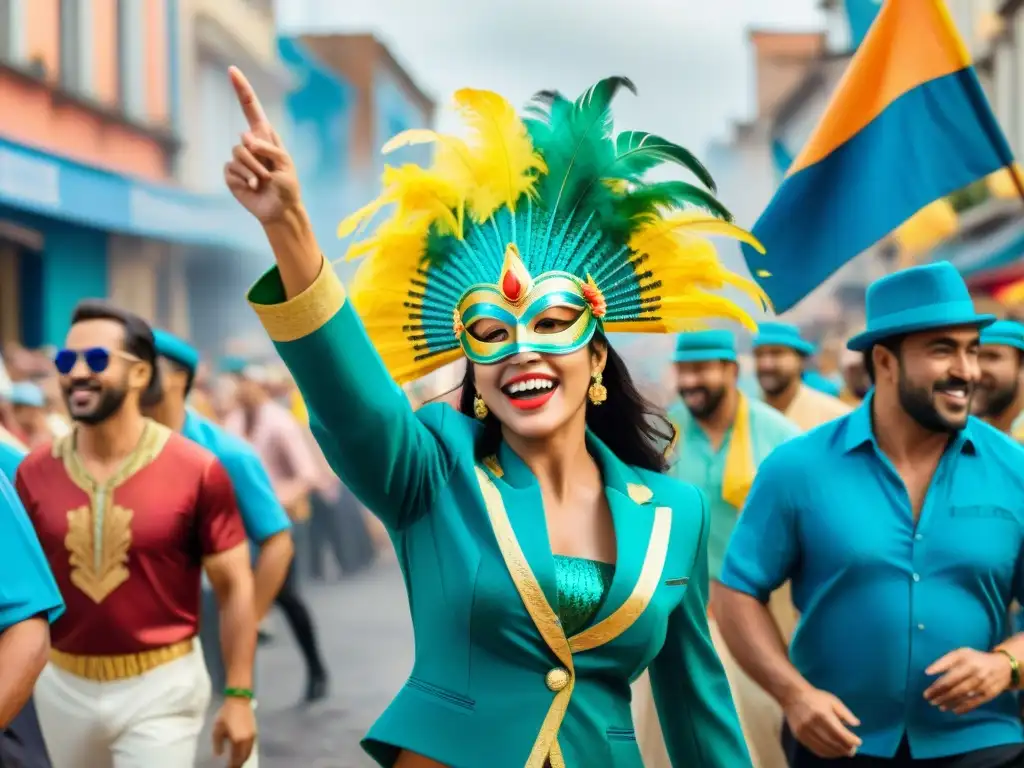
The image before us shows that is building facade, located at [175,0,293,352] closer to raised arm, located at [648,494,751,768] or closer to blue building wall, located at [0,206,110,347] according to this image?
blue building wall, located at [0,206,110,347]

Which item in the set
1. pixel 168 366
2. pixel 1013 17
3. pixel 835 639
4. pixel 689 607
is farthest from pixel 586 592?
pixel 1013 17

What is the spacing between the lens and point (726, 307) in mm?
3885

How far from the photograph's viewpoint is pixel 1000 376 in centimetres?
721

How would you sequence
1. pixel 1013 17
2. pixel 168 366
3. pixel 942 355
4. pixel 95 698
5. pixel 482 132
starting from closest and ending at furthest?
pixel 482 132 → pixel 942 355 → pixel 95 698 → pixel 168 366 → pixel 1013 17

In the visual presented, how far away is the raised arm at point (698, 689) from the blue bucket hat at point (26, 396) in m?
7.39

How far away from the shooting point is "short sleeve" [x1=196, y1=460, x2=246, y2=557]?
18.6 ft

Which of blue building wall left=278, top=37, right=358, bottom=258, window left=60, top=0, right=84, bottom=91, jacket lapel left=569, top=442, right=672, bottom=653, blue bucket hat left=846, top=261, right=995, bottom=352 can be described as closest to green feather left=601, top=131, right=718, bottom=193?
jacket lapel left=569, top=442, right=672, bottom=653

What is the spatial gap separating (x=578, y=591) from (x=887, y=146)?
3.81m

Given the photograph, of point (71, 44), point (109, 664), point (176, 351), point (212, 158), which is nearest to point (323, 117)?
point (212, 158)

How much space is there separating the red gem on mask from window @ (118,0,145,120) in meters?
22.4

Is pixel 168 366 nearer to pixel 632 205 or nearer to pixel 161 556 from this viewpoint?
pixel 161 556

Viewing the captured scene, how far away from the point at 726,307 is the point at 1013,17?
2478 cm

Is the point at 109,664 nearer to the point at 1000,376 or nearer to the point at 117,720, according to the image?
the point at 117,720

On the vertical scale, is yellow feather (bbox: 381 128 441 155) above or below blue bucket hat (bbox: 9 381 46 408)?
above
